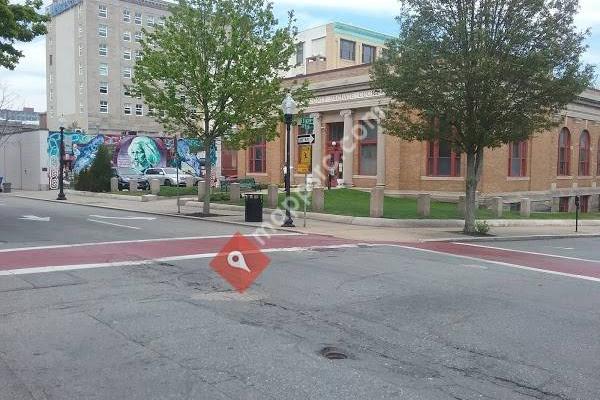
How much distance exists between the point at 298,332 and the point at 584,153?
39328 mm

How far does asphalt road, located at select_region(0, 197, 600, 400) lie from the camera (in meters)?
4.91

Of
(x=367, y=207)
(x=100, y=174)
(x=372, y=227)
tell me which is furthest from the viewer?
(x=100, y=174)

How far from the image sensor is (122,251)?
1240cm

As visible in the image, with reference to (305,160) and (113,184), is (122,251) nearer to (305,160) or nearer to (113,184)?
(305,160)

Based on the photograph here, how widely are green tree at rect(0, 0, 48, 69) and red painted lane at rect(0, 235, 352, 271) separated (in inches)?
339

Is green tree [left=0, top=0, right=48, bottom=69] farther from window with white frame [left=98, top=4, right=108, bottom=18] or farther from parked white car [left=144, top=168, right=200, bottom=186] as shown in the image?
window with white frame [left=98, top=4, right=108, bottom=18]

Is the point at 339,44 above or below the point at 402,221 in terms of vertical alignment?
above

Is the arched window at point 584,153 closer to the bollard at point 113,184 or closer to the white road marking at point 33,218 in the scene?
the bollard at point 113,184

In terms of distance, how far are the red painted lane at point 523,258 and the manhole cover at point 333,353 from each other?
757cm

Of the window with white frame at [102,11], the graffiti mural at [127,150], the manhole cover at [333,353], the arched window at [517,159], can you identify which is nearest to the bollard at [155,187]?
the graffiti mural at [127,150]

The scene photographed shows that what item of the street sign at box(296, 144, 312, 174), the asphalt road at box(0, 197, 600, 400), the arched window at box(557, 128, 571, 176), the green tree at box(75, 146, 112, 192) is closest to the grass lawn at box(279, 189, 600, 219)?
the street sign at box(296, 144, 312, 174)

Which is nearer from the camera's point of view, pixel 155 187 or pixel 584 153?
pixel 155 187

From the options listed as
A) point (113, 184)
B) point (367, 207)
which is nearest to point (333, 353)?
point (367, 207)

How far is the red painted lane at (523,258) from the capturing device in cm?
1218
